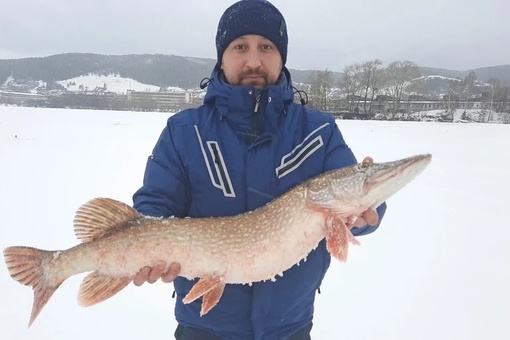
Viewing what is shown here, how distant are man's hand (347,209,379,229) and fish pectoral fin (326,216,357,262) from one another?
3.2 inches

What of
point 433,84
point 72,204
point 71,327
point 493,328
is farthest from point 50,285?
point 433,84

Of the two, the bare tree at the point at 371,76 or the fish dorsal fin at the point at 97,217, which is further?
the bare tree at the point at 371,76

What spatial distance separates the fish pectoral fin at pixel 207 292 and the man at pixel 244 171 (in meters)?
0.12

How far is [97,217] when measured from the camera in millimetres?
1884

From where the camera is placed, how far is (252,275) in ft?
5.91

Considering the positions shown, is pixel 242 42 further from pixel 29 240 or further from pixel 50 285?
pixel 29 240

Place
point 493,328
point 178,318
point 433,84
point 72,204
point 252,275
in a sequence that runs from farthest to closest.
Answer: point 433,84, point 72,204, point 493,328, point 178,318, point 252,275

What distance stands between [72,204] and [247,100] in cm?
587

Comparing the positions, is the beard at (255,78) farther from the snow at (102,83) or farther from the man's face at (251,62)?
the snow at (102,83)

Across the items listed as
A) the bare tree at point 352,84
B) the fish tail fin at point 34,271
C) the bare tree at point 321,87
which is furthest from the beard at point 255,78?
the bare tree at point 352,84

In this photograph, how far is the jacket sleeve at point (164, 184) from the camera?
5.99 feet

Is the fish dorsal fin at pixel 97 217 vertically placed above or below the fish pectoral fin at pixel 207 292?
above

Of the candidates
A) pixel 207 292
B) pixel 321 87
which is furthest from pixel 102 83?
pixel 207 292

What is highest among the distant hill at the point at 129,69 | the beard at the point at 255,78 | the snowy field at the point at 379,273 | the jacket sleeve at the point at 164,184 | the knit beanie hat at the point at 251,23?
the distant hill at the point at 129,69
